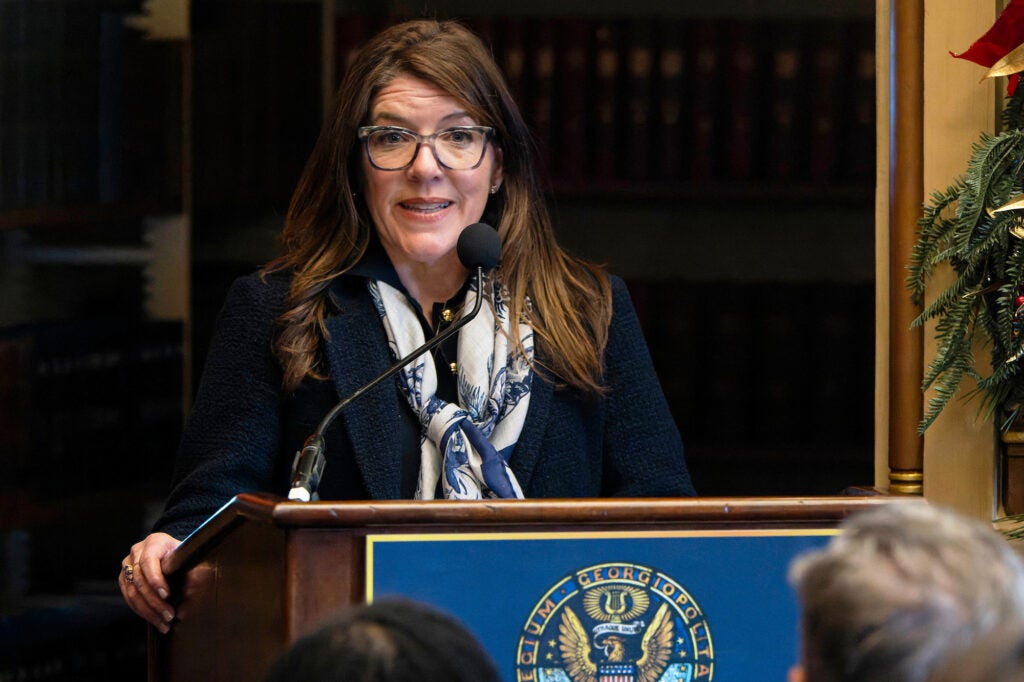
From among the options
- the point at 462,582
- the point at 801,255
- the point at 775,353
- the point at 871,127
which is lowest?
the point at 462,582

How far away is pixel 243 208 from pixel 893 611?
109 inches

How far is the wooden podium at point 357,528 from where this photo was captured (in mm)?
1309

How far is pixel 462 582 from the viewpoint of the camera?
133 centimetres

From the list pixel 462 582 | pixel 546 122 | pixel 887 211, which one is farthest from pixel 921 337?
pixel 462 582

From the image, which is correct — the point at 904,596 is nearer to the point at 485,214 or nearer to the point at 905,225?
the point at 485,214

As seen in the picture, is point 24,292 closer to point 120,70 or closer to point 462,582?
point 120,70

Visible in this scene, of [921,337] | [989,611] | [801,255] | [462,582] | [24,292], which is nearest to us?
[989,611]

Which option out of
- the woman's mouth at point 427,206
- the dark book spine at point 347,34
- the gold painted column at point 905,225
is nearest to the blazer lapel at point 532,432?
the woman's mouth at point 427,206

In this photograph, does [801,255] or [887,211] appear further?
[801,255]

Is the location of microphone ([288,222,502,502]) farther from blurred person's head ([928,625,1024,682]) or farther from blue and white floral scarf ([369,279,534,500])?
blurred person's head ([928,625,1024,682])

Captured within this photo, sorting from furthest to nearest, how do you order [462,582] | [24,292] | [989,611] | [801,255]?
1. [801,255]
2. [24,292]
3. [462,582]
4. [989,611]

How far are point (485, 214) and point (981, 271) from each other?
2.40 ft

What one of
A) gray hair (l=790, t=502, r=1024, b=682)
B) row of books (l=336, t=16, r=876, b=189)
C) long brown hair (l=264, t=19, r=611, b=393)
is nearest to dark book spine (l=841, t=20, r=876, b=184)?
row of books (l=336, t=16, r=876, b=189)

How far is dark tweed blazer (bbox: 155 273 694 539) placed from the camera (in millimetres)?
1896
